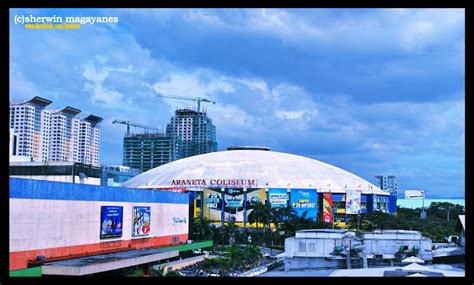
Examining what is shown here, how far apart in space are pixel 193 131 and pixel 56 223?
5789cm

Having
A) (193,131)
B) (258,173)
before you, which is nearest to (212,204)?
(258,173)

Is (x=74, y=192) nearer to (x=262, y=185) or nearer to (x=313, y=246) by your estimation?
(x=313, y=246)

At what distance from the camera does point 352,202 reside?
45.4m

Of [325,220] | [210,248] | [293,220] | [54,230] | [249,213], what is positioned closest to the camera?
[54,230]

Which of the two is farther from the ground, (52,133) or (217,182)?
(52,133)

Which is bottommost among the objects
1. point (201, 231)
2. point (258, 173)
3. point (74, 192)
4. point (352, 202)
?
point (201, 231)

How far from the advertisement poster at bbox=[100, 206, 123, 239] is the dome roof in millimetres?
21688

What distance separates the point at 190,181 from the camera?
144 ft

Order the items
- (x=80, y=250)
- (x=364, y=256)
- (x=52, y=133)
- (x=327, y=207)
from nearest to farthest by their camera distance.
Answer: (x=80, y=250) < (x=364, y=256) < (x=327, y=207) < (x=52, y=133)

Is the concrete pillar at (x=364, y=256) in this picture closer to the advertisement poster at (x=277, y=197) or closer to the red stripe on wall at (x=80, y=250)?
the red stripe on wall at (x=80, y=250)
